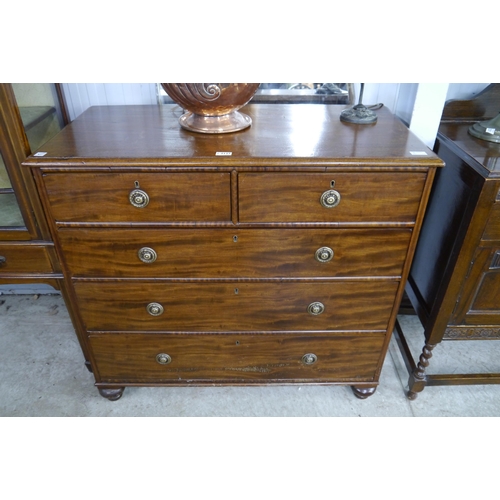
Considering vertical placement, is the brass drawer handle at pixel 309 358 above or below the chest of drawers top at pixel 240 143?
below

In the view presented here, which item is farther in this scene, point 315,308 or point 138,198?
point 315,308

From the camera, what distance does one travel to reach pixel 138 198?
1.26 metres

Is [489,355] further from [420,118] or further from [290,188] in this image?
[290,188]

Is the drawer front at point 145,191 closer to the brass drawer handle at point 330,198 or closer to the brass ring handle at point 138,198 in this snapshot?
the brass ring handle at point 138,198

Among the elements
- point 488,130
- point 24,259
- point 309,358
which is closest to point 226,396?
point 309,358

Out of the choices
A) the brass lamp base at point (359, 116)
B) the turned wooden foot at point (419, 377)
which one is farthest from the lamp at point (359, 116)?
the turned wooden foot at point (419, 377)

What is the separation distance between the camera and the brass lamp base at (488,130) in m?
1.51

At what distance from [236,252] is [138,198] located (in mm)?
364

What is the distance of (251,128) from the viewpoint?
56.1 inches

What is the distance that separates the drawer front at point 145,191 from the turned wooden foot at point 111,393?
0.85 m

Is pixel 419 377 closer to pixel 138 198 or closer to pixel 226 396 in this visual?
pixel 226 396

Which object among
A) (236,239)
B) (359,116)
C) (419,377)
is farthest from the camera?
(419,377)

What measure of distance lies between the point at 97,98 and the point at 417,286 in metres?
1.66
